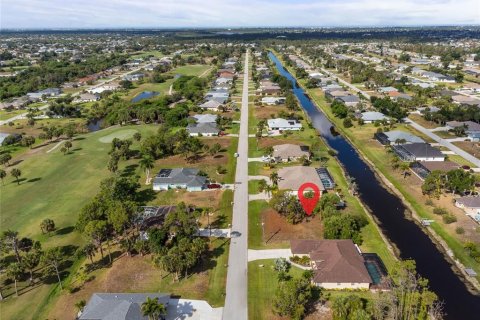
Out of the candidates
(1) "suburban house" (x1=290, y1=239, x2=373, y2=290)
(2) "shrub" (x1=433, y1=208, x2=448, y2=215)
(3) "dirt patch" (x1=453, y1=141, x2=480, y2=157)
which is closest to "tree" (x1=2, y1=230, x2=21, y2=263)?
(1) "suburban house" (x1=290, y1=239, x2=373, y2=290)

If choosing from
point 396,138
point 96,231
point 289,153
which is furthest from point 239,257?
point 396,138

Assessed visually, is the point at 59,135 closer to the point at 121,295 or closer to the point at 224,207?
the point at 224,207

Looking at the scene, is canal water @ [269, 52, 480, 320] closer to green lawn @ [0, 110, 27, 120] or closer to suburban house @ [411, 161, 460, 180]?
suburban house @ [411, 161, 460, 180]

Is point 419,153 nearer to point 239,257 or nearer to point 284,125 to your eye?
point 284,125

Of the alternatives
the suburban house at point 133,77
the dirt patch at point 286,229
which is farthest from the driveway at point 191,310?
the suburban house at point 133,77

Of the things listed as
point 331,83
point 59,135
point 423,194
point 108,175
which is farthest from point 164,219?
point 331,83
